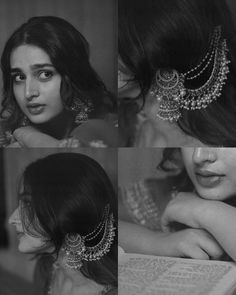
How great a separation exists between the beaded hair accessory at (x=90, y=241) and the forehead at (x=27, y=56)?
1.49 feet

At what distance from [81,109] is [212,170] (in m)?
0.40

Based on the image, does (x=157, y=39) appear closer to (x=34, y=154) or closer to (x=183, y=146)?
(x=183, y=146)

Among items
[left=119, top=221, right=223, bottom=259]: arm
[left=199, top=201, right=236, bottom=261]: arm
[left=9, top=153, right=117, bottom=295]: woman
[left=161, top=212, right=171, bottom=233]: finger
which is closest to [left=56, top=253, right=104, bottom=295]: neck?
[left=9, top=153, right=117, bottom=295]: woman

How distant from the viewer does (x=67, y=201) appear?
50.5 inches

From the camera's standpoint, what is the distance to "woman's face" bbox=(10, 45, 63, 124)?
1277 millimetres

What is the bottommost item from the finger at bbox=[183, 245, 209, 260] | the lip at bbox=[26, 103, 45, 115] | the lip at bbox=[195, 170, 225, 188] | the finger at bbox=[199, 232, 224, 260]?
the finger at bbox=[183, 245, 209, 260]

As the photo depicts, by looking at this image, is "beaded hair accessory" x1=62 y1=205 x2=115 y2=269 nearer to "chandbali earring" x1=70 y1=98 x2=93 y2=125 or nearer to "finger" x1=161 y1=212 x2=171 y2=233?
"finger" x1=161 y1=212 x2=171 y2=233

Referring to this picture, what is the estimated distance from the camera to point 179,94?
1.16 m

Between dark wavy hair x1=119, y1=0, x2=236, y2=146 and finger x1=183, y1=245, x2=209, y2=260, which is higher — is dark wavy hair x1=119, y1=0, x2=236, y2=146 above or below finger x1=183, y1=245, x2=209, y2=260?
above

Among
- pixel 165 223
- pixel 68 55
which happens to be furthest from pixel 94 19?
pixel 165 223

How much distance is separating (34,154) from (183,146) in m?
0.43

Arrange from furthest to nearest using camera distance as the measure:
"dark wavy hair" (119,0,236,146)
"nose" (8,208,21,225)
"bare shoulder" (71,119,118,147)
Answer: "nose" (8,208,21,225) → "bare shoulder" (71,119,118,147) → "dark wavy hair" (119,0,236,146)

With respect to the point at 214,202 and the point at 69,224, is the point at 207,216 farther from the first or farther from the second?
the point at 69,224

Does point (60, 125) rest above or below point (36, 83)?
below
